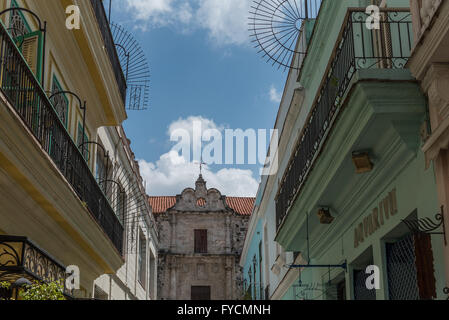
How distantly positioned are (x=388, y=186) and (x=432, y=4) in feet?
7.99

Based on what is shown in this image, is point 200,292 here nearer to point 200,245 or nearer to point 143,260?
point 200,245

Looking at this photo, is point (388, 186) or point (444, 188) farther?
point (388, 186)

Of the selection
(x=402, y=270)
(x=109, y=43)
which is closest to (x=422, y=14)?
(x=402, y=270)

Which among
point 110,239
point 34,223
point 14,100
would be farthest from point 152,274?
point 14,100

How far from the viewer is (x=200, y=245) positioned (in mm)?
33344

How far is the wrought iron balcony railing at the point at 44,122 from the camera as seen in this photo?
6605 millimetres

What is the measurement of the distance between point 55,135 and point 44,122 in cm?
64

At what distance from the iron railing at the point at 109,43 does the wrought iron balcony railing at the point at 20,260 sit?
520 cm

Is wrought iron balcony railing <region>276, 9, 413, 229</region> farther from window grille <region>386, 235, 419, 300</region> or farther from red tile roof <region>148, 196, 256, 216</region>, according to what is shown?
red tile roof <region>148, 196, 256, 216</region>

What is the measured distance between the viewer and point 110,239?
1143cm
